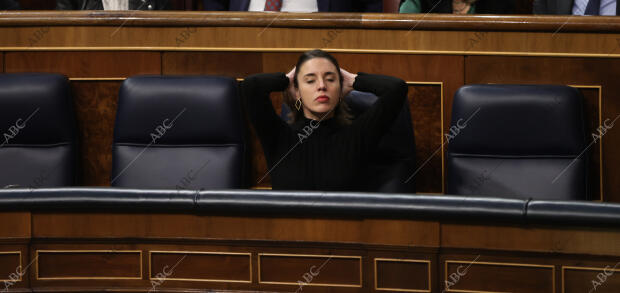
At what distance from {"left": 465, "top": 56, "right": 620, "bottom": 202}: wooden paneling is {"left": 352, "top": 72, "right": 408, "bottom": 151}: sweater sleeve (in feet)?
0.59

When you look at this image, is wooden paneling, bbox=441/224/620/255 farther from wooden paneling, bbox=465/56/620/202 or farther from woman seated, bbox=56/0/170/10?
woman seated, bbox=56/0/170/10

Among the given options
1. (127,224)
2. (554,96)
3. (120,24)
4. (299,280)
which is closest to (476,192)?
(554,96)

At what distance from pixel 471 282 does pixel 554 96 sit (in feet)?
1.45

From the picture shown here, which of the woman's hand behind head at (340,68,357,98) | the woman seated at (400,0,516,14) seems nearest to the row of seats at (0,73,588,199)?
the woman's hand behind head at (340,68,357,98)

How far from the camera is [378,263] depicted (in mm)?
678

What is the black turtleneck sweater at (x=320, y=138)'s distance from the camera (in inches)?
38.2

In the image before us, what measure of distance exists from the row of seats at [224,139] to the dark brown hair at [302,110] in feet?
0.11

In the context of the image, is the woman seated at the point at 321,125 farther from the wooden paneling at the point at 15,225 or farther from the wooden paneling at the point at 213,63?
the wooden paneling at the point at 15,225

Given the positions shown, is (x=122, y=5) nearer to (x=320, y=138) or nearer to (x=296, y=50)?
(x=296, y=50)

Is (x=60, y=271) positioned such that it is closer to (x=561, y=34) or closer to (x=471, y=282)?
(x=471, y=282)

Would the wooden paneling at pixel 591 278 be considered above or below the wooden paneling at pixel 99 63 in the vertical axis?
below

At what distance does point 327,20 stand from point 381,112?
0.23 metres

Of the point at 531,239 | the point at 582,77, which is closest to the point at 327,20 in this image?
the point at 582,77

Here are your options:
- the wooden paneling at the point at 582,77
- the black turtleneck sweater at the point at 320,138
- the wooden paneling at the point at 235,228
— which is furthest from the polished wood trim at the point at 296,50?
the wooden paneling at the point at 235,228
